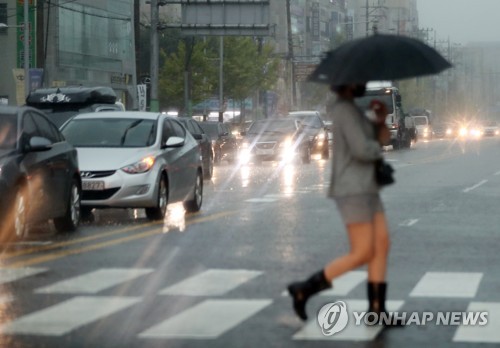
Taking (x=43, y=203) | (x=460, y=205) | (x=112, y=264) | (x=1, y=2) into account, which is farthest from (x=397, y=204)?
(x=1, y=2)

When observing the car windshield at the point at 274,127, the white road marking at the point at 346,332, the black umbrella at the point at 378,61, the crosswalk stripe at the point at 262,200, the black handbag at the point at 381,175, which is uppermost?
the black umbrella at the point at 378,61

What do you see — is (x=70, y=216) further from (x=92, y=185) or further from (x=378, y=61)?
(x=378, y=61)

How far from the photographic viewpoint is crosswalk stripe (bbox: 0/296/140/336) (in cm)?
1009

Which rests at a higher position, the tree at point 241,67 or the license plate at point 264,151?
the tree at point 241,67

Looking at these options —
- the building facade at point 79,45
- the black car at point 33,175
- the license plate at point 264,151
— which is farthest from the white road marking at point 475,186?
the building facade at point 79,45

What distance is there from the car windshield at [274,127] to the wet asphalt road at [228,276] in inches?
989

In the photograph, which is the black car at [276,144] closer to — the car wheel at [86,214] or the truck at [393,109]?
the truck at [393,109]

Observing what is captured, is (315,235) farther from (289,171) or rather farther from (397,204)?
(289,171)

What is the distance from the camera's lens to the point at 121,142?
2086 centimetres

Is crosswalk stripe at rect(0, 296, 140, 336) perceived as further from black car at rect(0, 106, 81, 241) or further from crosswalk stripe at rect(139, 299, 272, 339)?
black car at rect(0, 106, 81, 241)

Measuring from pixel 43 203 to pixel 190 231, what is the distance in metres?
2.12

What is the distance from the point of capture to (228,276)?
13352 mm

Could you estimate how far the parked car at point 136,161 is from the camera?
777 inches

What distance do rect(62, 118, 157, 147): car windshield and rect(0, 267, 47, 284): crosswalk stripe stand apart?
684 cm
